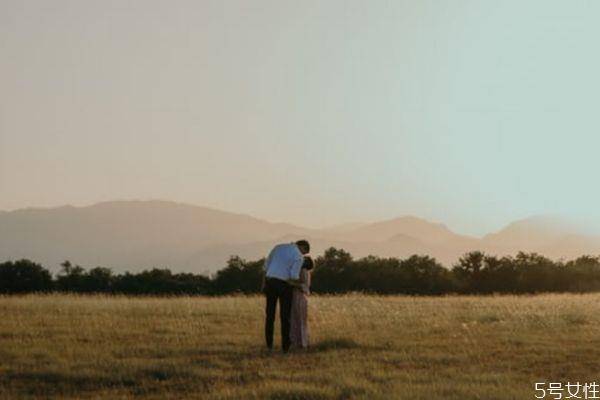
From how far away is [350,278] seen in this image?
159 feet

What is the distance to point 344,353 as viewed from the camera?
1723cm

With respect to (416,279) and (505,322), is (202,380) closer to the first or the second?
(505,322)

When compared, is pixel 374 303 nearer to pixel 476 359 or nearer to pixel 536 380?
pixel 476 359

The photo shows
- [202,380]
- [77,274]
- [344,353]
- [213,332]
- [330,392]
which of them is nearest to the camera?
[330,392]

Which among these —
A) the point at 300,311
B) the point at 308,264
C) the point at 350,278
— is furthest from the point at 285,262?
the point at 350,278

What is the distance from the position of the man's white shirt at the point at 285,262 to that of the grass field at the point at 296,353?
55.1 inches

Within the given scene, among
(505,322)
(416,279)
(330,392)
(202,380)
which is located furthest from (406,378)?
(416,279)

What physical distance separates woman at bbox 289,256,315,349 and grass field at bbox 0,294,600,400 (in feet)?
1.09

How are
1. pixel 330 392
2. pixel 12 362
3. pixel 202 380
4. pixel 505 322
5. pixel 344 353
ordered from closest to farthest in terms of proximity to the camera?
pixel 330 392 → pixel 202 380 → pixel 12 362 → pixel 344 353 → pixel 505 322

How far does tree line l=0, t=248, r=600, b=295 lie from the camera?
46344mm

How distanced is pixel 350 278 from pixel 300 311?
29979 mm

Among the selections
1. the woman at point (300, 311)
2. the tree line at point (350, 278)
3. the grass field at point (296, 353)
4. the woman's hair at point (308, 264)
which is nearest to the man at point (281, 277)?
the woman at point (300, 311)

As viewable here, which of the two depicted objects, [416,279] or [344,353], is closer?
[344,353]

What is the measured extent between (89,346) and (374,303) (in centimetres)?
1354
